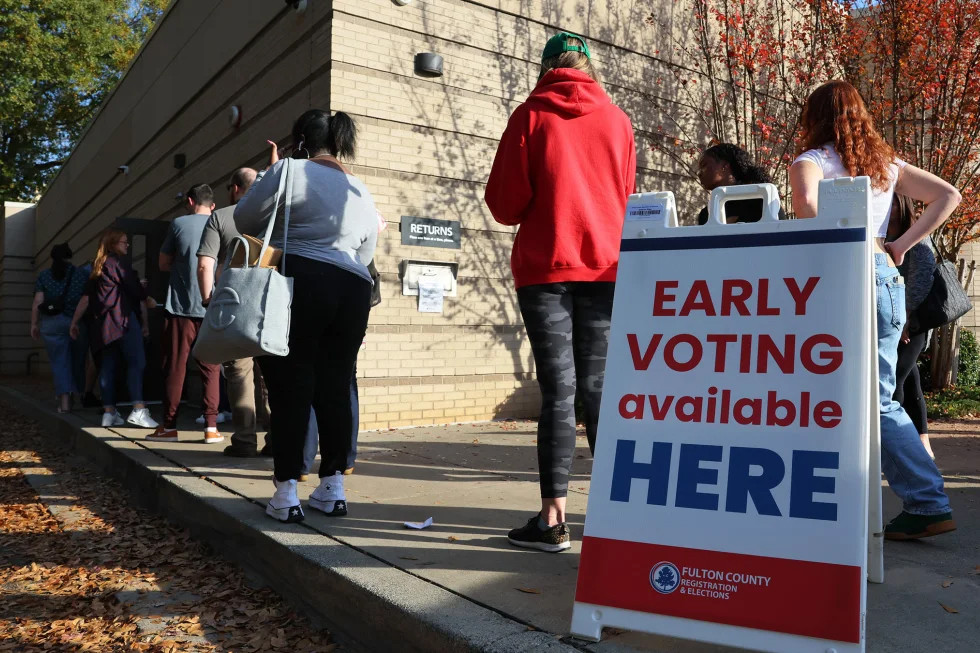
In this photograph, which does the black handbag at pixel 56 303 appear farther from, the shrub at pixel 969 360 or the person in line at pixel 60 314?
the shrub at pixel 969 360

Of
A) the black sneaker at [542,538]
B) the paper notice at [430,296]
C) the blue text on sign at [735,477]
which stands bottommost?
the black sneaker at [542,538]

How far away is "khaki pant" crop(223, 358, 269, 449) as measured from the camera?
18.0 ft

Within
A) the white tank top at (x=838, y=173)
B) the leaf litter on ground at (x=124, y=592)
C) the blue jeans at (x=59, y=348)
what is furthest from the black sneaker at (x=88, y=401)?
the white tank top at (x=838, y=173)

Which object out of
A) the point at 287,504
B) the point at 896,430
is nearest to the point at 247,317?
the point at 287,504

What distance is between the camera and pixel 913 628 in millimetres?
2350

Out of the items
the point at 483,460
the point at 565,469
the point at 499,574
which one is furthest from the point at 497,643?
the point at 483,460

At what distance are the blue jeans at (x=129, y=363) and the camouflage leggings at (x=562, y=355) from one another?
18.3ft

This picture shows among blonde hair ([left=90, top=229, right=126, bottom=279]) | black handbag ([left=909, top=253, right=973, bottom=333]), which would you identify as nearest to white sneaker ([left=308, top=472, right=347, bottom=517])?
black handbag ([left=909, top=253, right=973, bottom=333])

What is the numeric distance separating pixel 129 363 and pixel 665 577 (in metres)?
6.87

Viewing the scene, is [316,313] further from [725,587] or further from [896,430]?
[896,430]

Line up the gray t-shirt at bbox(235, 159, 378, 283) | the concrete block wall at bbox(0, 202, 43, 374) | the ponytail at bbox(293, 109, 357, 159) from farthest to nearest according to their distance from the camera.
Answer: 1. the concrete block wall at bbox(0, 202, 43, 374)
2. the ponytail at bbox(293, 109, 357, 159)
3. the gray t-shirt at bbox(235, 159, 378, 283)

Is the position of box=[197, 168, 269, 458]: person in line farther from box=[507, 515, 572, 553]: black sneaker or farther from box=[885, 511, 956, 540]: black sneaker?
box=[885, 511, 956, 540]: black sneaker

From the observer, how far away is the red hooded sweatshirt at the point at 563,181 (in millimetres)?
3221

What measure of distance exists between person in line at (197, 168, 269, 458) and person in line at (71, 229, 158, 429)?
215 cm
